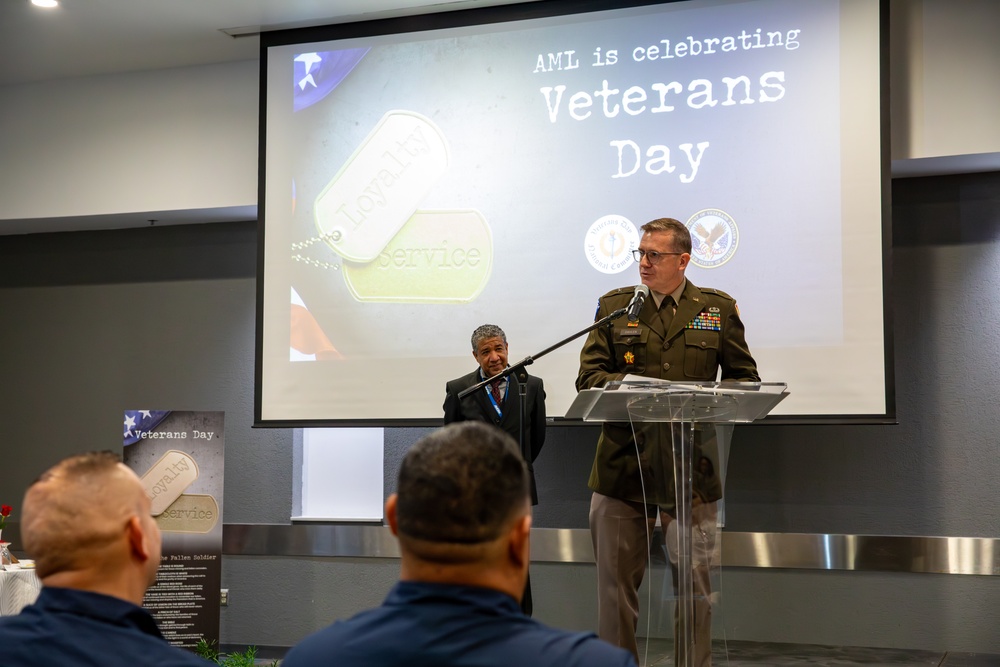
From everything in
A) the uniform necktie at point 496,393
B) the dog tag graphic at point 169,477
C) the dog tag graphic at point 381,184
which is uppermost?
the dog tag graphic at point 381,184

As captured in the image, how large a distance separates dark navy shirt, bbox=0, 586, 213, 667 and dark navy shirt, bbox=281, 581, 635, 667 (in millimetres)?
→ 259

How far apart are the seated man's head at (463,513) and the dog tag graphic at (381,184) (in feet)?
14.1

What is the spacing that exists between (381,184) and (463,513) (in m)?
4.44

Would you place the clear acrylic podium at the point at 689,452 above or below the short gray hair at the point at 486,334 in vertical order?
below

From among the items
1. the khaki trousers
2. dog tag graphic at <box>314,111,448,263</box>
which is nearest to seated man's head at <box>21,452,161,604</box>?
the khaki trousers

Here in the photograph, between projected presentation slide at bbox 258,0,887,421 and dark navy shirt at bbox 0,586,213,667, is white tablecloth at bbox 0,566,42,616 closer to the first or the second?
projected presentation slide at bbox 258,0,887,421

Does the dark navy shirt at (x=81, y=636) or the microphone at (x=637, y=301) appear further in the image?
the microphone at (x=637, y=301)

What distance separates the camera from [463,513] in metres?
1.18

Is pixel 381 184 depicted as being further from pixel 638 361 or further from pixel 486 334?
pixel 638 361

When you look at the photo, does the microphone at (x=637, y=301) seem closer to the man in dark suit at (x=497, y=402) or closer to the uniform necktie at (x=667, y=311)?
the uniform necktie at (x=667, y=311)

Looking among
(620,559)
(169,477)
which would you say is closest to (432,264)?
(169,477)

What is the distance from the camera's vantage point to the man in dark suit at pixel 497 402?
4570 mm

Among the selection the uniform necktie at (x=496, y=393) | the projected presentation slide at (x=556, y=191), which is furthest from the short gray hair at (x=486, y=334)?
the projected presentation slide at (x=556, y=191)

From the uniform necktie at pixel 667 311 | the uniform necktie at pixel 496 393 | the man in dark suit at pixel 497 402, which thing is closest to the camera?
the uniform necktie at pixel 667 311
